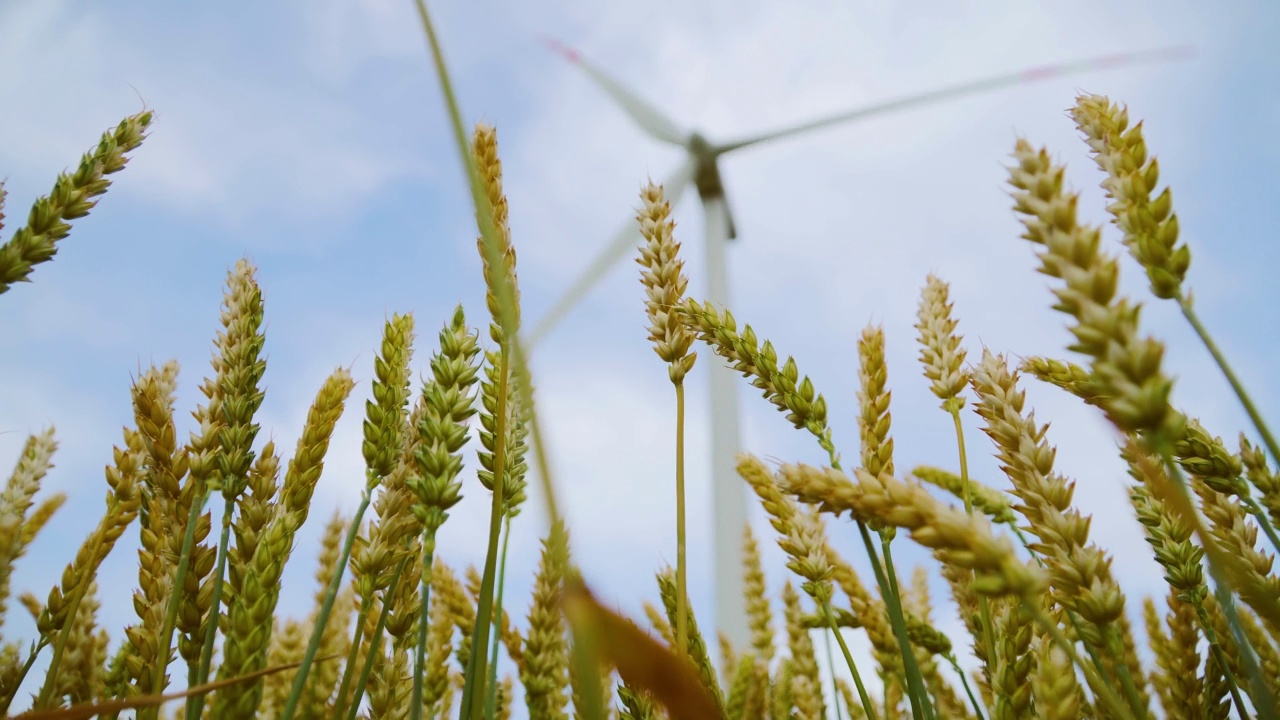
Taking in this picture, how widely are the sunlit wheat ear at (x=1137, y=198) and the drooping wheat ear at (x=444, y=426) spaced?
119 centimetres

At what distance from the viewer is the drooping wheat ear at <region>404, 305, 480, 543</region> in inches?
52.4

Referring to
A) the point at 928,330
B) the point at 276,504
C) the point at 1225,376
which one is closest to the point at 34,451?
the point at 276,504

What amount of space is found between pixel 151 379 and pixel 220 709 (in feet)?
3.24

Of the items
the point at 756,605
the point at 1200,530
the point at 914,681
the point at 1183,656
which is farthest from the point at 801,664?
the point at 1200,530

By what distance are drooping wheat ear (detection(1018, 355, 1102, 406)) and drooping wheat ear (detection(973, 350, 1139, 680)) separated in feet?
1.34

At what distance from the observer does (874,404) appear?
1957 millimetres

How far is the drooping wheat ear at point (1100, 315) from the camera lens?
94 centimetres

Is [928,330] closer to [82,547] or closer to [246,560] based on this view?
[246,560]

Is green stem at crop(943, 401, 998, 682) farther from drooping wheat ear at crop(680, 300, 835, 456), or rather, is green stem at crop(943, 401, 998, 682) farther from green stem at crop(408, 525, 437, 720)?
green stem at crop(408, 525, 437, 720)

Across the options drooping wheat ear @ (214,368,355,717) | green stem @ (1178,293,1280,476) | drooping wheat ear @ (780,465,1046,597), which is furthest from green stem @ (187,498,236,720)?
green stem @ (1178,293,1280,476)

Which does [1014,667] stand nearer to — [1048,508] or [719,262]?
[1048,508]

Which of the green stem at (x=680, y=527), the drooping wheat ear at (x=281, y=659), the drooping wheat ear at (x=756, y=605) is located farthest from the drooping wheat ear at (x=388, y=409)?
the drooping wheat ear at (x=756, y=605)

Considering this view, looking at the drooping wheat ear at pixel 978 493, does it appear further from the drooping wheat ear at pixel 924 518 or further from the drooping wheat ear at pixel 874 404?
the drooping wheat ear at pixel 924 518

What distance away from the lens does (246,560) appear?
4.90ft
